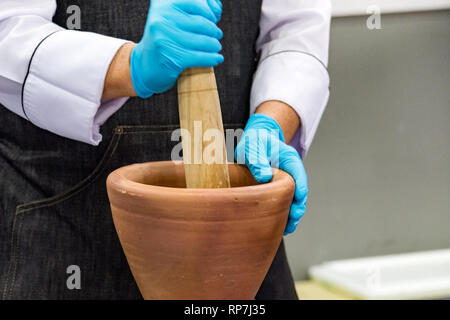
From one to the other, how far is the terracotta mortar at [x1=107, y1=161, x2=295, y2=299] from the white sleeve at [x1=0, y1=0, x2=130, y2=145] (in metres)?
0.16

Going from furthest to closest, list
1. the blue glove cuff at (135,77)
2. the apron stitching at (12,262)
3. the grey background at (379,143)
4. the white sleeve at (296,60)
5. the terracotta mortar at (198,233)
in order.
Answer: the grey background at (379,143) < the white sleeve at (296,60) < the apron stitching at (12,262) < the blue glove cuff at (135,77) < the terracotta mortar at (198,233)

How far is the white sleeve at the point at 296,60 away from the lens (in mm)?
902

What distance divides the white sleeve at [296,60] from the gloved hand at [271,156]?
0.10 meters

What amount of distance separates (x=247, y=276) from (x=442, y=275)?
4.61 feet

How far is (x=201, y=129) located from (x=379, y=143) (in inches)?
49.6

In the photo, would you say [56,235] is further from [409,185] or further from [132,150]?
[409,185]

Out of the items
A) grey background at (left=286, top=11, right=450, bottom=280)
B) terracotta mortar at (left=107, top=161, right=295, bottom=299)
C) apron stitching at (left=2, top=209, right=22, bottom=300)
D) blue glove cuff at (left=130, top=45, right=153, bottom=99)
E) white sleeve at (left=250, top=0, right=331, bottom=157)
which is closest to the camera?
terracotta mortar at (left=107, top=161, right=295, bottom=299)

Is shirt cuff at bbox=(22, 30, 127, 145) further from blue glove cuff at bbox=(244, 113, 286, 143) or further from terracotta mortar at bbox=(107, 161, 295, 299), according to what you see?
blue glove cuff at bbox=(244, 113, 286, 143)

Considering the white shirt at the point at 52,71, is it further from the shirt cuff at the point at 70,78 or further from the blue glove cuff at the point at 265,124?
the blue glove cuff at the point at 265,124

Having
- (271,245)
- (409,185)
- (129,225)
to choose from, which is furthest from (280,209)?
(409,185)

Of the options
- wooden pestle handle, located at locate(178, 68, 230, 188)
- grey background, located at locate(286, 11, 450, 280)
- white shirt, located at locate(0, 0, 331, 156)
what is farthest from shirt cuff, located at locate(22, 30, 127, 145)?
grey background, located at locate(286, 11, 450, 280)

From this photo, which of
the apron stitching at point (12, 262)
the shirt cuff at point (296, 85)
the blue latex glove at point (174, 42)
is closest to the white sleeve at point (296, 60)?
the shirt cuff at point (296, 85)

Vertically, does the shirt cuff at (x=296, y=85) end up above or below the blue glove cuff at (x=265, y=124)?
above

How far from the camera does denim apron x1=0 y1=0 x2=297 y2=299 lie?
2.70 ft
